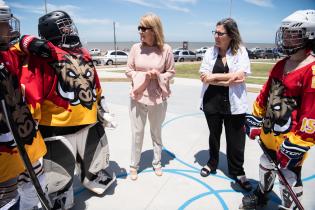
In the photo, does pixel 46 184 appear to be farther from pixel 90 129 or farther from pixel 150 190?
pixel 150 190

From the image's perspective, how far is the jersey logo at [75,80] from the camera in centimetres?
250

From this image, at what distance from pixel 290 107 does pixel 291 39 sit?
548mm

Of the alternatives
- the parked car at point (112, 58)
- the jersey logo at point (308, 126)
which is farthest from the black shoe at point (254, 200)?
the parked car at point (112, 58)

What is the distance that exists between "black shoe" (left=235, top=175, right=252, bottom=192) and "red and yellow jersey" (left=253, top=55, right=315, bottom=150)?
35.8 inches

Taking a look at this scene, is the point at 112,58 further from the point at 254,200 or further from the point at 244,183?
the point at 254,200

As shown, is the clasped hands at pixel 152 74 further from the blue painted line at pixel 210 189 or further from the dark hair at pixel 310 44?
the dark hair at pixel 310 44

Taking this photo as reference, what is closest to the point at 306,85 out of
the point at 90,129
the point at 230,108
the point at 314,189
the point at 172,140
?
the point at 230,108

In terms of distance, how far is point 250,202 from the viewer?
9.43ft

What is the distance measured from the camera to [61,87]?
8.22 feet

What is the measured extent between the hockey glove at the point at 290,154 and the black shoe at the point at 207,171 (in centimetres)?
142

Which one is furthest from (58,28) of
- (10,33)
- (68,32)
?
(10,33)

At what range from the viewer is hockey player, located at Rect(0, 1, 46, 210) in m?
1.76

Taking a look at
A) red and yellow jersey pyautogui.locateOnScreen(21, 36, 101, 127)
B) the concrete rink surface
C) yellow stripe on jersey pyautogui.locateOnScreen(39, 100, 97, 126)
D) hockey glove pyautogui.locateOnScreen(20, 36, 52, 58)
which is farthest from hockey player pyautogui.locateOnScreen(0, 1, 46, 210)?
the concrete rink surface

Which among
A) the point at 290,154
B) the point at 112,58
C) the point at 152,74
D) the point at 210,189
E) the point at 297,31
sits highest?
the point at 112,58
